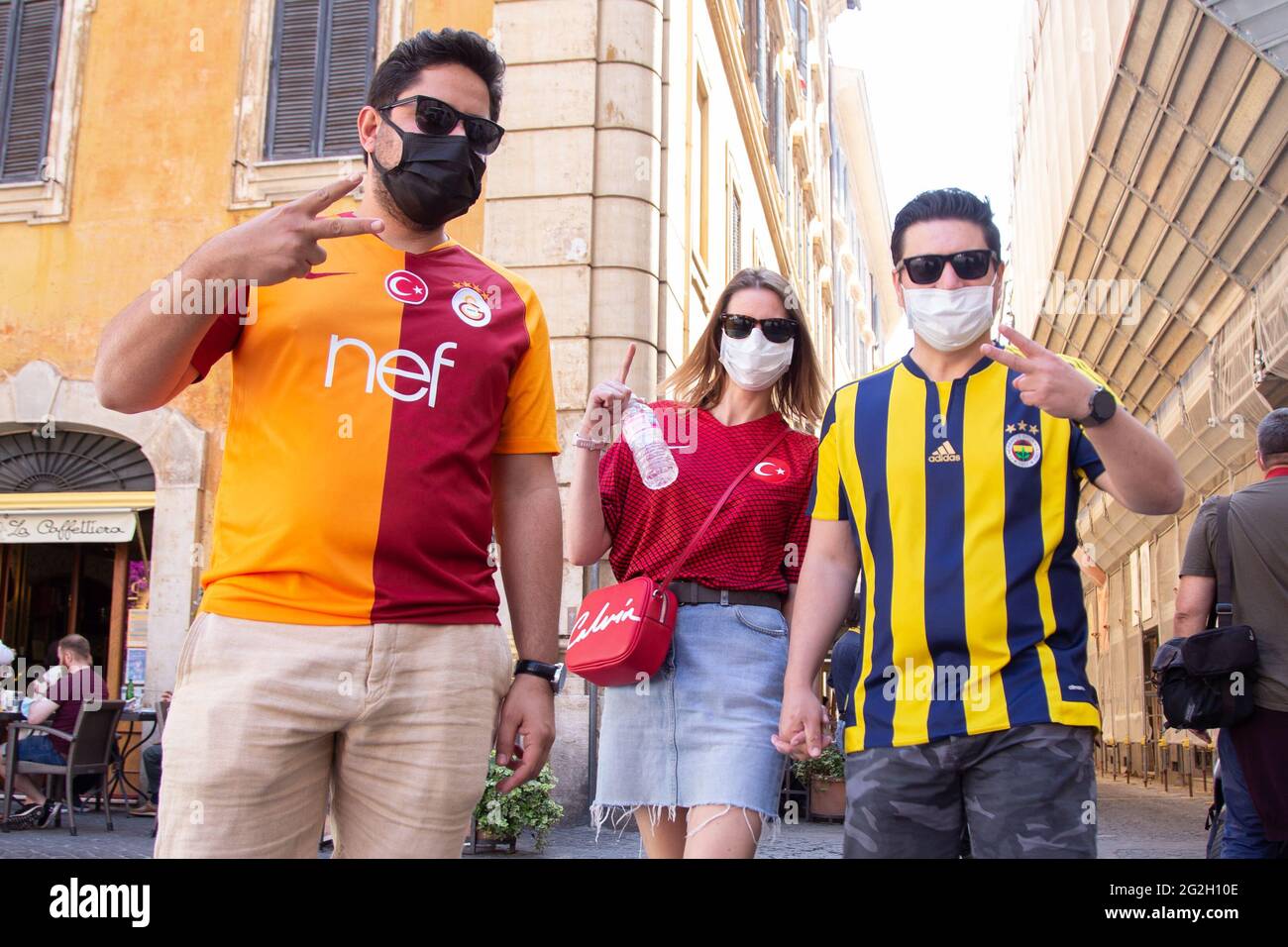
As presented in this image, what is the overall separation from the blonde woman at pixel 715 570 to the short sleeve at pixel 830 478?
554mm

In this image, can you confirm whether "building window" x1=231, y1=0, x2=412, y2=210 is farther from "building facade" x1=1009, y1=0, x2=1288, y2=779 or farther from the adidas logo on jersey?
the adidas logo on jersey

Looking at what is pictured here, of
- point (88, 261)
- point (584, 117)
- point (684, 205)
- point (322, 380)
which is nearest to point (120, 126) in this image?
point (88, 261)

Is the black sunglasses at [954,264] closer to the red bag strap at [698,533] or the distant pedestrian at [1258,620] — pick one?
the red bag strap at [698,533]

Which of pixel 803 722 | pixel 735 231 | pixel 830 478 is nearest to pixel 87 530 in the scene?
pixel 735 231

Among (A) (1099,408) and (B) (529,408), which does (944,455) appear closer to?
(A) (1099,408)

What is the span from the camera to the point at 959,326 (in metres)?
2.97

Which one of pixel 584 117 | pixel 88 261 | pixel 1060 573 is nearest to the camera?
pixel 1060 573

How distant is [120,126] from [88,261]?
55.0 inches

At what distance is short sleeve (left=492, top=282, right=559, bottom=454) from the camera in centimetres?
276

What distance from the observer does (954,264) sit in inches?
118

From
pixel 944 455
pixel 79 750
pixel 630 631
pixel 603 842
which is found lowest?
pixel 603 842

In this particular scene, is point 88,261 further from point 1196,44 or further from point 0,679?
point 1196,44

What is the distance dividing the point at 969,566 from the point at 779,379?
4.71 feet

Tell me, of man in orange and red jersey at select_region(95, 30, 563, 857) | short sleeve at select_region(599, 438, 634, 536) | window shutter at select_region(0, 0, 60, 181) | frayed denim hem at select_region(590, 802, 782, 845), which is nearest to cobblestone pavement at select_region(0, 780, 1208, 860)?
frayed denim hem at select_region(590, 802, 782, 845)
